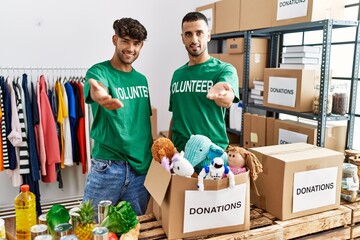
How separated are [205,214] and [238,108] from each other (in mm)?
2137

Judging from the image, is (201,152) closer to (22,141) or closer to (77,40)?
(22,141)

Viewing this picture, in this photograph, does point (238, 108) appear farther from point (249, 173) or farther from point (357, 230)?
point (249, 173)

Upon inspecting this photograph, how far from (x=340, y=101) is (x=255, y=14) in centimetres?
103

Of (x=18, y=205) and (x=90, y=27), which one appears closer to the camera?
(x=18, y=205)

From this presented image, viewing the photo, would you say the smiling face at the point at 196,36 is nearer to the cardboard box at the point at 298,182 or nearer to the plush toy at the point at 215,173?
the cardboard box at the point at 298,182

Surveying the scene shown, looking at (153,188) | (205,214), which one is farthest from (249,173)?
(153,188)

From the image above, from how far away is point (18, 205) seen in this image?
120cm

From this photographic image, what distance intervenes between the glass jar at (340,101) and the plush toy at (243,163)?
1208mm

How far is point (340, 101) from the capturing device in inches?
88.4

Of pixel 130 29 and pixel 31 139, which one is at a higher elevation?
pixel 130 29

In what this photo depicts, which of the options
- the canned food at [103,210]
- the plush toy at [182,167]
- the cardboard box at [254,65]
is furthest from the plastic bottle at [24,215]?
Result: the cardboard box at [254,65]

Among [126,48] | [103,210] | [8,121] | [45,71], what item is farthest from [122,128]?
[45,71]

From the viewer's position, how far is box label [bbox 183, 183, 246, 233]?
121 centimetres

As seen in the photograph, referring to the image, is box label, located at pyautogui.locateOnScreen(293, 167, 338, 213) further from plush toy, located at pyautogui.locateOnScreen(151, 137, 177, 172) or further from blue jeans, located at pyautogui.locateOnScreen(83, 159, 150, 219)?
blue jeans, located at pyautogui.locateOnScreen(83, 159, 150, 219)
